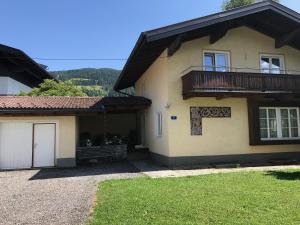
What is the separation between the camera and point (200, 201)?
23.6 feet

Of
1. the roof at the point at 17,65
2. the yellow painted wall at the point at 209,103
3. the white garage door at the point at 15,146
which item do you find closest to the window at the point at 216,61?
the yellow painted wall at the point at 209,103

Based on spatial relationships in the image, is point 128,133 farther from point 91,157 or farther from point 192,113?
point 192,113

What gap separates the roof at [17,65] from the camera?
746 inches

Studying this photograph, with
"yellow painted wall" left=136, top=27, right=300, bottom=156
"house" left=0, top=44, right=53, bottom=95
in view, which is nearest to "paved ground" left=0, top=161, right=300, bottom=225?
"yellow painted wall" left=136, top=27, right=300, bottom=156

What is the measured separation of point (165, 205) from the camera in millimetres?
6895

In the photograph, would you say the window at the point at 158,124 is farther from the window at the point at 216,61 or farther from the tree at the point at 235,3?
the tree at the point at 235,3

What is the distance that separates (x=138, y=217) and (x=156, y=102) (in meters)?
10.4

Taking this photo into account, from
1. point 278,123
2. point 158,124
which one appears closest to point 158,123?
point 158,124

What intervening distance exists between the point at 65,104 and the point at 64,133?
4.61 feet

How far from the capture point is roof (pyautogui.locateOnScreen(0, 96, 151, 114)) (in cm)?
1415

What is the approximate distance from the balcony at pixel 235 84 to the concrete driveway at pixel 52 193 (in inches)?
171

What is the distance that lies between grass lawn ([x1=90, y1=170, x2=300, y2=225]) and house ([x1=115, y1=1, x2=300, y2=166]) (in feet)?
13.3

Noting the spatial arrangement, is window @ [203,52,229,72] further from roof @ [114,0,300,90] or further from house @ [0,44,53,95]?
house @ [0,44,53,95]

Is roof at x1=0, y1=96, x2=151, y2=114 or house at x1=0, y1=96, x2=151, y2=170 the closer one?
roof at x1=0, y1=96, x2=151, y2=114
